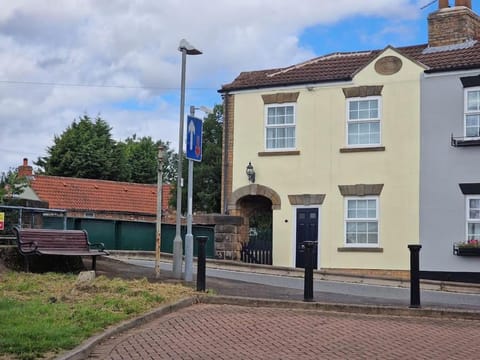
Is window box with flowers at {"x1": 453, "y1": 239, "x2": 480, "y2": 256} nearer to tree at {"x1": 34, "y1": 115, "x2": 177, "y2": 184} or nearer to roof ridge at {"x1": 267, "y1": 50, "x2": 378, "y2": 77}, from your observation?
roof ridge at {"x1": 267, "y1": 50, "x2": 378, "y2": 77}

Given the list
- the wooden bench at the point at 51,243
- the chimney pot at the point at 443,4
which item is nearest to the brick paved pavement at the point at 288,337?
the wooden bench at the point at 51,243

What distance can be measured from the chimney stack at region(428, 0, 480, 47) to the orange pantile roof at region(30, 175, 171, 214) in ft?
84.9

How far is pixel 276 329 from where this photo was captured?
33.0 ft

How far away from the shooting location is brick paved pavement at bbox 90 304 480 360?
27.9 feet

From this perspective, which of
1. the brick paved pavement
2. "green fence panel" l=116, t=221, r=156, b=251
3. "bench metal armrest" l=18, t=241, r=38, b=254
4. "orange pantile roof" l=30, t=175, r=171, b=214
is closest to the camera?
the brick paved pavement

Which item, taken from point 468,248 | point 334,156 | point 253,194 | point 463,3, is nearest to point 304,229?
point 253,194

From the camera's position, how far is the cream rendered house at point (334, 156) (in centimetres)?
2147

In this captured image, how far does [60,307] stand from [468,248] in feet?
43.3

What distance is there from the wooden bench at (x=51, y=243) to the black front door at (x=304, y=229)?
8.34 m

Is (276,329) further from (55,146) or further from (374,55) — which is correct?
(55,146)

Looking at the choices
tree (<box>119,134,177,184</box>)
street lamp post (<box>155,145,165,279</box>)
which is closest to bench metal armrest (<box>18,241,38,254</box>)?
street lamp post (<box>155,145,165,279</box>)

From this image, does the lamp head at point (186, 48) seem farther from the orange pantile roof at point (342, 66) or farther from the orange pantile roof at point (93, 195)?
the orange pantile roof at point (93, 195)

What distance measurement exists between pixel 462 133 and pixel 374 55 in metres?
3.89

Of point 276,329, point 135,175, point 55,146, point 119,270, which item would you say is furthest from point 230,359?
point 135,175
